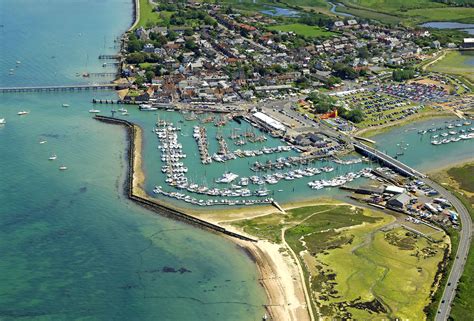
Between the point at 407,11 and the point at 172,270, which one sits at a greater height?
the point at 407,11

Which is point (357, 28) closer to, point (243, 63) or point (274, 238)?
point (243, 63)

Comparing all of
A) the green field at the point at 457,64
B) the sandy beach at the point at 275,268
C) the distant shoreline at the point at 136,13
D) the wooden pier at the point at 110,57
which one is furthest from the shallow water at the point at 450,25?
the sandy beach at the point at 275,268

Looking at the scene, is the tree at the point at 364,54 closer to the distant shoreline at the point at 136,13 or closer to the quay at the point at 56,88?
the quay at the point at 56,88

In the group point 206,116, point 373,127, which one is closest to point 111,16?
point 206,116

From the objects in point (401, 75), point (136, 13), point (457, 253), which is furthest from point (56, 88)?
point (457, 253)

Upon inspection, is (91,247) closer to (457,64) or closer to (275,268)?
(275,268)

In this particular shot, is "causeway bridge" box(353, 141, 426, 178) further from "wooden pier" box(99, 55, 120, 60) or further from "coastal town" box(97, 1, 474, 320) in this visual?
"wooden pier" box(99, 55, 120, 60)
